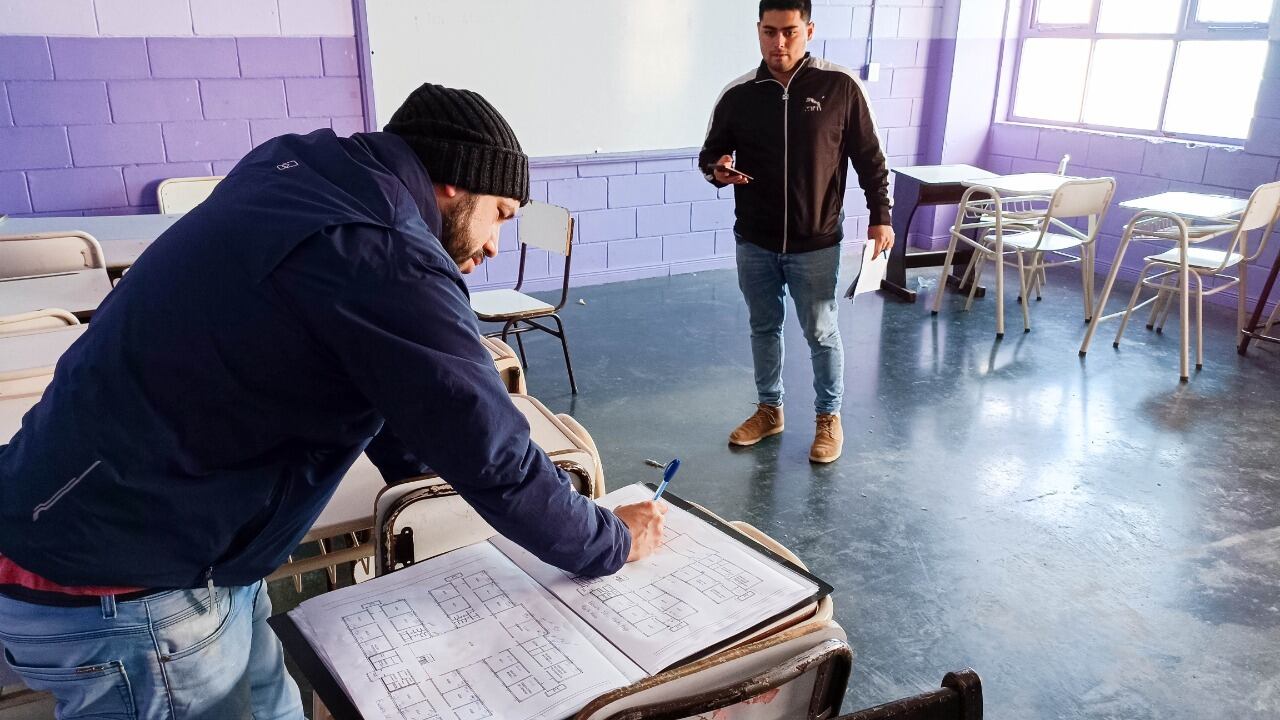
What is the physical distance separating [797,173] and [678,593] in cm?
220

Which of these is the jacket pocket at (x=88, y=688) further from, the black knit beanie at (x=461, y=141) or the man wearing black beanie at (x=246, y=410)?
the black knit beanie at (x=461, y=141)

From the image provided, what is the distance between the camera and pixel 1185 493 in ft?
9.83

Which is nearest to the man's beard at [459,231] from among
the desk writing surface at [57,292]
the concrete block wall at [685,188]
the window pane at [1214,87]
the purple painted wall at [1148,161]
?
the desk writing surface at [57,292]

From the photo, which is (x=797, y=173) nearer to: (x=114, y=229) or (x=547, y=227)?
(x=547, y=227)

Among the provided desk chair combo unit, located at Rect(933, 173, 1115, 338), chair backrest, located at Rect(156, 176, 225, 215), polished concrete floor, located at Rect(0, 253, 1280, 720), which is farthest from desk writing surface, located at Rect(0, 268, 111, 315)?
desk chair combo unit, located at Rect(933, 173, 1115, 338)

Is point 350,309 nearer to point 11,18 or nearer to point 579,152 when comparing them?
point 11,18

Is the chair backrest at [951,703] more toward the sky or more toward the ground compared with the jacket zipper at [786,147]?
more toward the ground

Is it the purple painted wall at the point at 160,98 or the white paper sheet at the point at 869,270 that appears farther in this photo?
the purple painted wall at the point at 160,98

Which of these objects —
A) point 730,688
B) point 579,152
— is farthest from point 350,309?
point 579,152

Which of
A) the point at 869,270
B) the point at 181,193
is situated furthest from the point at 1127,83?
the point at 181,193

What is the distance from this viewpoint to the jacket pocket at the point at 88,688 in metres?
1.01

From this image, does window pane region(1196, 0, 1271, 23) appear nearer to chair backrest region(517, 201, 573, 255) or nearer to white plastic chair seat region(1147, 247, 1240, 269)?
white plastic chair seat region(1147, 247, 1240, 269)

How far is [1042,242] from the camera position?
4.71m

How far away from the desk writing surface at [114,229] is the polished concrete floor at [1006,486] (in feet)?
5.44
